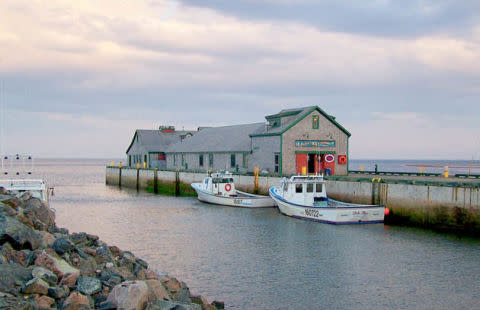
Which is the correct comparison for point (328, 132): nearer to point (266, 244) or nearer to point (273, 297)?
point (266, 244)

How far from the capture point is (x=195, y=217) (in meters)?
35.0

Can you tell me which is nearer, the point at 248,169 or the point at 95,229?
the point at 95,229

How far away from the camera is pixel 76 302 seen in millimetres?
9398

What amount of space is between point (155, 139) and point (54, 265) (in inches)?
2476

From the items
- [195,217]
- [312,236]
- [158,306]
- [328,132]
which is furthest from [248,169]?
[158,306]

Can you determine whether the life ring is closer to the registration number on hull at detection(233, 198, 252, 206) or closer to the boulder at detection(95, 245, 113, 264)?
the registration number on hull at detection(233, 198, 252, 206)

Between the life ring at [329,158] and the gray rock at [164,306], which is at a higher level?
the life ring at [329,158]

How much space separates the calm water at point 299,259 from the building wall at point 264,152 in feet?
35.0

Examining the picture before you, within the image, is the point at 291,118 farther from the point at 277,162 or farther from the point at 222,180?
the point at 222,180

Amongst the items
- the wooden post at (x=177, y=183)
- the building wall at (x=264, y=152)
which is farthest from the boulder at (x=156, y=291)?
the wooden post at (x=177, y=183)

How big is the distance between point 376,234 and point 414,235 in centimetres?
199

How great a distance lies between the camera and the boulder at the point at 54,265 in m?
10.6

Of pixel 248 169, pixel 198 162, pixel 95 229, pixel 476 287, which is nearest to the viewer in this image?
pixel 476 287

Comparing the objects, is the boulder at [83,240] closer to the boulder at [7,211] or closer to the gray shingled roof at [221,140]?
the boulder at [7,211]
